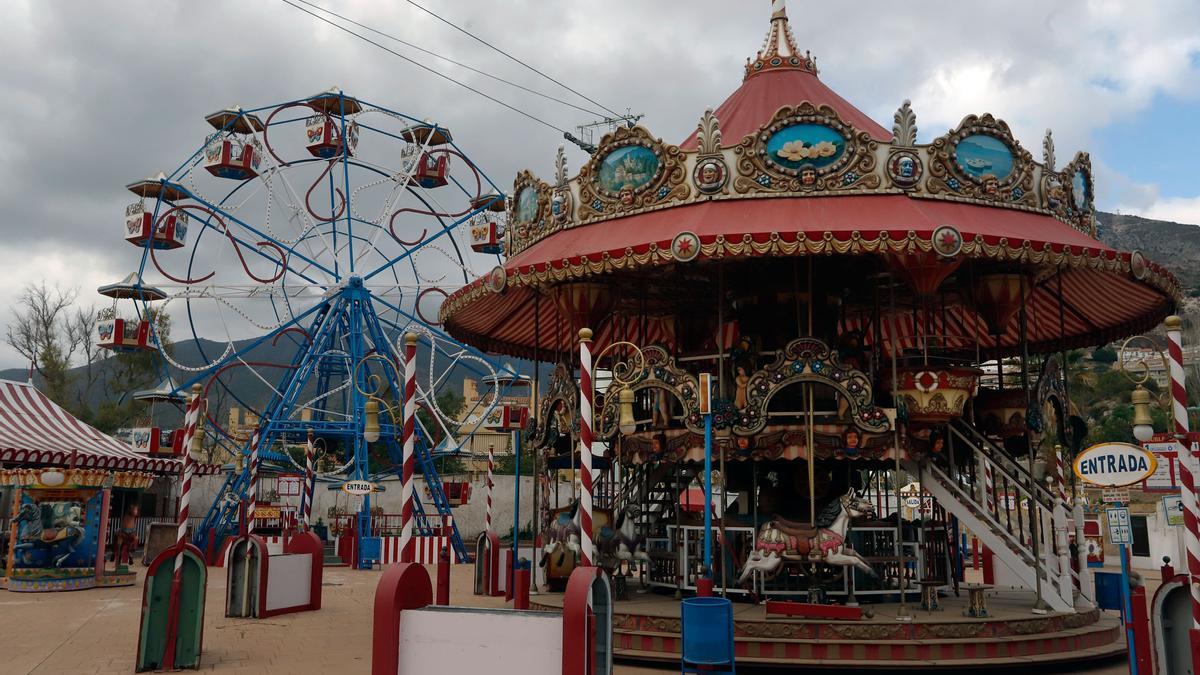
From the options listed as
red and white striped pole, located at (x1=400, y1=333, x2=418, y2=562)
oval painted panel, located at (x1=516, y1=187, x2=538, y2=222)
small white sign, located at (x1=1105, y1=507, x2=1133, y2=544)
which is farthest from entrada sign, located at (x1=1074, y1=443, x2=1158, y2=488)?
oval painted panel, located at (x1=516, y1=187, x2=538, y2=222)

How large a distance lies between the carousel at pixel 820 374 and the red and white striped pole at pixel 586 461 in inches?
43.8

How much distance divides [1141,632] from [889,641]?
7.70 feet

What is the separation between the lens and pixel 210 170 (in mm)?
29359

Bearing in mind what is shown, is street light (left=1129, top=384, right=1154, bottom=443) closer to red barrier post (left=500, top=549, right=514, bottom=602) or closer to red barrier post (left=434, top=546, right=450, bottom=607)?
red barrier post (left=434, top=546, right=450, bottom=607)

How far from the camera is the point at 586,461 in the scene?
710cm

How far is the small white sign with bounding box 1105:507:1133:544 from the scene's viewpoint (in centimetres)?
840

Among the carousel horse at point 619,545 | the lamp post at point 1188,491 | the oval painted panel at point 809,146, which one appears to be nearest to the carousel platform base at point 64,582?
the carousel horse at point 619,545

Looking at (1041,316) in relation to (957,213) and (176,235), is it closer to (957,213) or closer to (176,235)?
(957,213)

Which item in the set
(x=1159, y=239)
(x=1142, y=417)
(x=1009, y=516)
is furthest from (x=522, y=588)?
(x=1159, y=239)

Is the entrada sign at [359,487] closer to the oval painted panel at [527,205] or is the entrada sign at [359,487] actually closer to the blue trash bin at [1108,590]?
the oval painted panel at [527,205]

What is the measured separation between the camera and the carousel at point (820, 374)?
1029 cm

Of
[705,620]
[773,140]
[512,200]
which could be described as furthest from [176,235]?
[705,620]

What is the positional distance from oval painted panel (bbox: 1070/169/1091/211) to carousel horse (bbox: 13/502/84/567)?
18.1 meters

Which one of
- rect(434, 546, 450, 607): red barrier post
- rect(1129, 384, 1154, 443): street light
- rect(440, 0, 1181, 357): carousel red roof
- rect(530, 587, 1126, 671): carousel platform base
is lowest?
rect(530, 587, 1126, 671): carousel platform base
